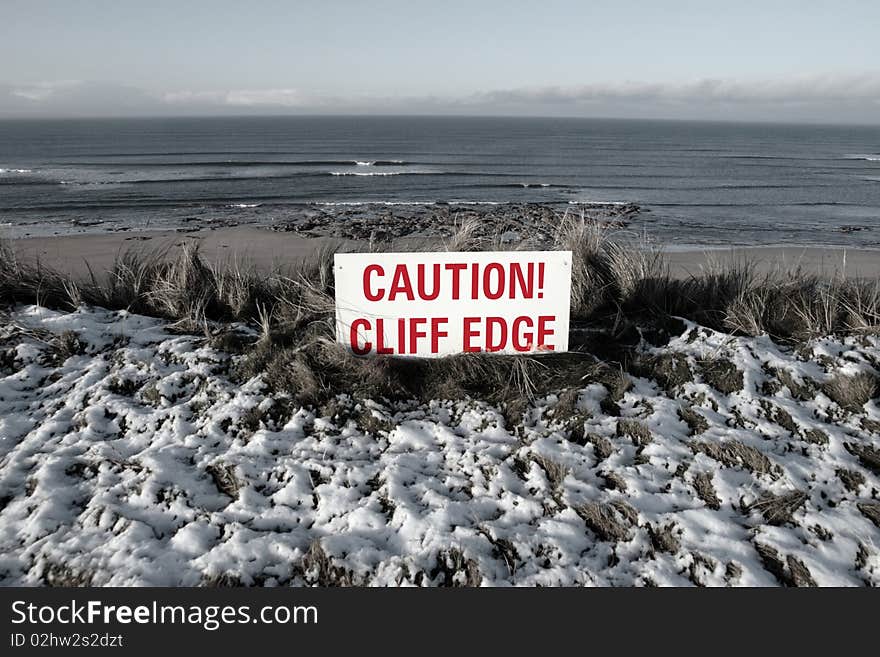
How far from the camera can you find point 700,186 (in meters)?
29.2

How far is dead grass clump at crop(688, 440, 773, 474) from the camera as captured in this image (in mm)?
3333

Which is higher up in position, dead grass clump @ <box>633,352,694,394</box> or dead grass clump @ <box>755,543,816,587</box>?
dead grass clump @ <box>633,352,694,394</box>

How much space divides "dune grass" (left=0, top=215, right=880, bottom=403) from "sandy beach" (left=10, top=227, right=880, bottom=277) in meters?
5.57

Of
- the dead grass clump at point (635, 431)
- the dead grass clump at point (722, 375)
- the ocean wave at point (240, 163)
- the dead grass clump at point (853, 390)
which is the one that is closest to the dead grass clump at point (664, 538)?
the dead grass clump at point (635, 431)

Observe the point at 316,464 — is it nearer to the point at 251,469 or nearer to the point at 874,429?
the point at 251,469

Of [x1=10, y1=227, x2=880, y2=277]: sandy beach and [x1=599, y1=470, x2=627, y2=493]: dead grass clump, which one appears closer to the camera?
[x1=599, y1=470, x2=627, y2=493]: dead grass clump

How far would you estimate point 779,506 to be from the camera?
3025 mm

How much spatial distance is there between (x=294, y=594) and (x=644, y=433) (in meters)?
2.36

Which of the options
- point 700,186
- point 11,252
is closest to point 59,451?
point 11,252

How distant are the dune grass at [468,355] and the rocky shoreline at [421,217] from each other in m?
6.30

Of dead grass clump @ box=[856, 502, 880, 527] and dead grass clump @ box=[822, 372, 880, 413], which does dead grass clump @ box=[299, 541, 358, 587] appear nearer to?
dead grass clump @ box=[856, 502, 880, 527]

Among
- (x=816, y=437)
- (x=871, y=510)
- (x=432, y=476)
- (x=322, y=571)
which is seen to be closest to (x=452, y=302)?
(x=432, y=476)

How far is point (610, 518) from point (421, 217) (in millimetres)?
15888

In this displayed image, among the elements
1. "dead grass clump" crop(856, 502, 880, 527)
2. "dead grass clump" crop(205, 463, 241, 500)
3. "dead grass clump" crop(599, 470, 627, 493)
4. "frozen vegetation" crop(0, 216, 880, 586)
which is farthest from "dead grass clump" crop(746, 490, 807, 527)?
"dead grass clump" crop(205, 463, 241, 500)
